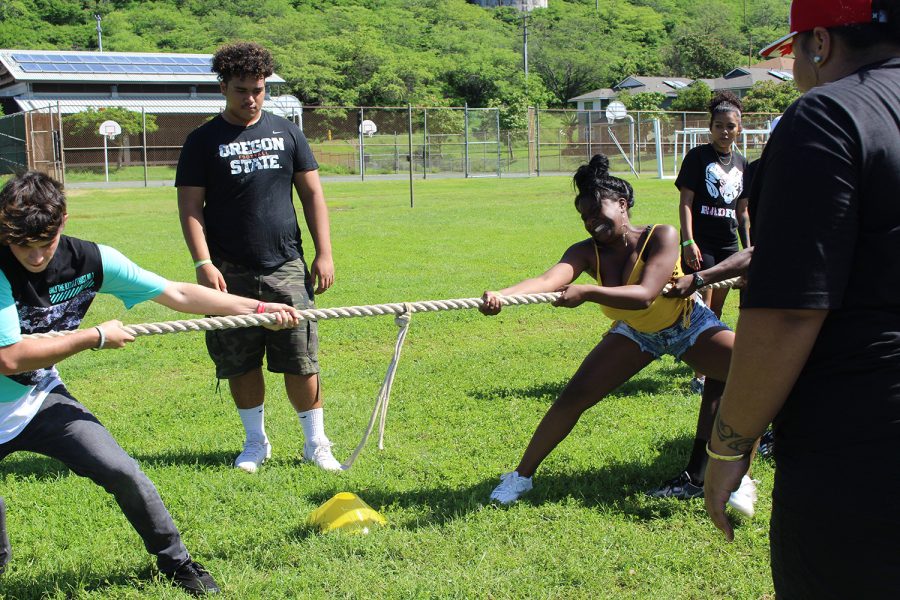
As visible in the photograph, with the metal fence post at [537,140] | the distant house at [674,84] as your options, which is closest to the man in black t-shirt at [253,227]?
the metal fence post at [537,140]

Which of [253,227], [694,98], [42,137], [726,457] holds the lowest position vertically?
[726,457]

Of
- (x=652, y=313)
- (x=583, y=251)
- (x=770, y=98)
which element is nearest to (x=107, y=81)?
(x=770, y=98)

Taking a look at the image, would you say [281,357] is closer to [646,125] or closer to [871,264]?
[871,264]

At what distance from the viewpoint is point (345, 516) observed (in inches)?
167

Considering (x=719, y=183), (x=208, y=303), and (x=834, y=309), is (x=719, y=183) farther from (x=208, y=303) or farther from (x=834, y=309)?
(x=834, y=309)

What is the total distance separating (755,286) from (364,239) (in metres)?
14.3

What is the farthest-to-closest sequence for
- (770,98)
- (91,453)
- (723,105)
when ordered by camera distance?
(770,98) → (723,105) → (91,453)

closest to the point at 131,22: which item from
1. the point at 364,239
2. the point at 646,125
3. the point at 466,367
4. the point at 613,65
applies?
the point at 613,65

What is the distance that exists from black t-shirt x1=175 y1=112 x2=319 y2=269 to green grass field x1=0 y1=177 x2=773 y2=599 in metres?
1.34

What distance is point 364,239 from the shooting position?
16.1 m

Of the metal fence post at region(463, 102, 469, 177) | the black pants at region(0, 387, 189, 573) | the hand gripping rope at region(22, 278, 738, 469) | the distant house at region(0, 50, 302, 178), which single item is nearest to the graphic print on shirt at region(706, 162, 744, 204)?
the hand gripping rope at region(22, 278, 738, 469)

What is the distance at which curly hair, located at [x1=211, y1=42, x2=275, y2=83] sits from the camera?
195 inches

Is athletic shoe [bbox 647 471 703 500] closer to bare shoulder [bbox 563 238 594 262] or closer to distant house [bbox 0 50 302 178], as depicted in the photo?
bare shoulder [bbox 563 238 594 262]

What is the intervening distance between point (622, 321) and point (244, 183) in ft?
7.71
